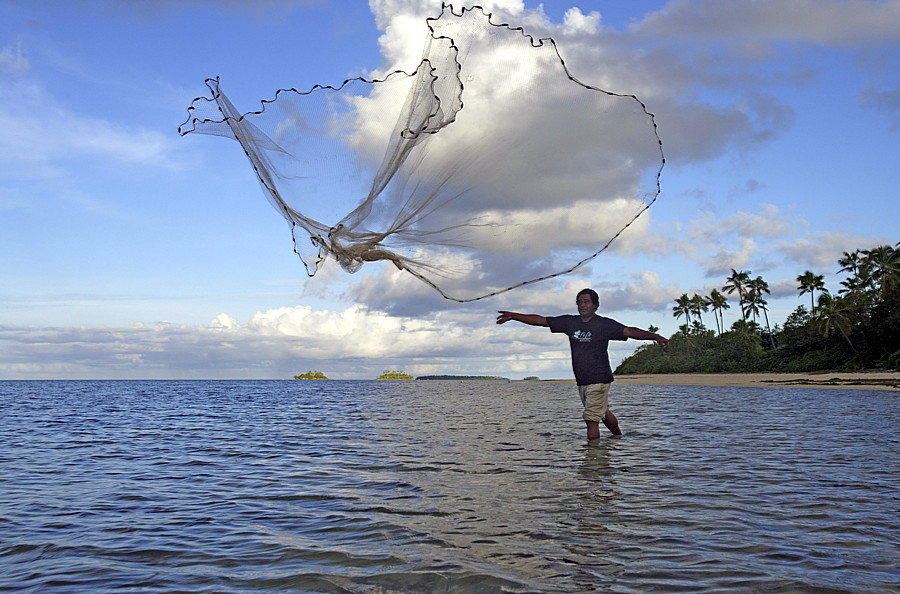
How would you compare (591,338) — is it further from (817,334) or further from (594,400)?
(817,334)

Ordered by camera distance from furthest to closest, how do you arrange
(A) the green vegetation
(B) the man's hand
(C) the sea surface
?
(A) the green vegetation < (B) the man's hand < (C) the sea surface

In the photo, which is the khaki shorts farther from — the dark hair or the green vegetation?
the green vegetation

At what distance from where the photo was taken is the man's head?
34.9 ft

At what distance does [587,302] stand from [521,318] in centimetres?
140

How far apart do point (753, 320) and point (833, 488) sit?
282 feet

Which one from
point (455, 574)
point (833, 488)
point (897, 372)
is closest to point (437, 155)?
point (455, 574)

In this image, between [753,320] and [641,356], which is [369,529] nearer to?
[753,320]

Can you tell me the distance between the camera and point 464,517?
6.32m

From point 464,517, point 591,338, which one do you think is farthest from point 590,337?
point 464,517

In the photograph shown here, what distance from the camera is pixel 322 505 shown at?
23.5ft

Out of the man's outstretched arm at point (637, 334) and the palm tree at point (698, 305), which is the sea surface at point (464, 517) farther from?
the palm tree at point (698, 305)

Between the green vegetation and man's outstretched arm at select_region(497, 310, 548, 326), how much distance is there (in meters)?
49.7

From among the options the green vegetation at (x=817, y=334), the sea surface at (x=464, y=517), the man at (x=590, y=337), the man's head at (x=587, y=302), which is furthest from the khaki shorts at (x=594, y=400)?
the green vegetation at (x=817, y=334)

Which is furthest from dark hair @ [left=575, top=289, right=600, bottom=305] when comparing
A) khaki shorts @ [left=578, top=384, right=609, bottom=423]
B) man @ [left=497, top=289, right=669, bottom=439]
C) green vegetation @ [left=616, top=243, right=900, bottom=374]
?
green vegetation @ [left=616, top=243, right=900, bottom=374]
